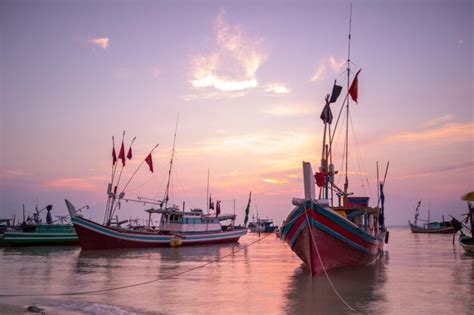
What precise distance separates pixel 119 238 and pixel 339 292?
28.1 meters

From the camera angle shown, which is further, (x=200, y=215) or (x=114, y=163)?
(x=200, y=215)

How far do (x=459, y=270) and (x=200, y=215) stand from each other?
30097 millimetres

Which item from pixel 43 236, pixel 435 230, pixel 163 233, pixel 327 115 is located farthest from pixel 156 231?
pixel 435 230

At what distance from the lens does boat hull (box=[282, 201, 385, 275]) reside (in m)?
17.3

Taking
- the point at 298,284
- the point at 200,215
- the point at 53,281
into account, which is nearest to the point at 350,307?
the point at 298,284

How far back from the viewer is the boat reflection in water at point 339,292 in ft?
38.7

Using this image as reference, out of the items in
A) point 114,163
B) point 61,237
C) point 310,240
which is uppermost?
point 114,163

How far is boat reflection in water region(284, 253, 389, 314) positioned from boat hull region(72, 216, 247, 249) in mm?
22882

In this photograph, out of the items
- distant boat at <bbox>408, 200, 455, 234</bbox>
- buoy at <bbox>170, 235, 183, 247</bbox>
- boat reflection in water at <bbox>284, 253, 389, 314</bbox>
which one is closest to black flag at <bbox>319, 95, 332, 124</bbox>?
boat reflection in water at <bbox>284, 253, 389, 314</bbox>

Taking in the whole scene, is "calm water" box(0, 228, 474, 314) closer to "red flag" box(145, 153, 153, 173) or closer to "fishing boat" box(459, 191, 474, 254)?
"fishing boat" box(459, 191, 474, 254)

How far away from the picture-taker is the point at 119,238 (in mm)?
38188

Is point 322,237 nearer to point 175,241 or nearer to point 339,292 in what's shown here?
point 339,292

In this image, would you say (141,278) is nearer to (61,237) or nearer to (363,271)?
(363,271)

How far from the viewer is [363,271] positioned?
20359 mm
